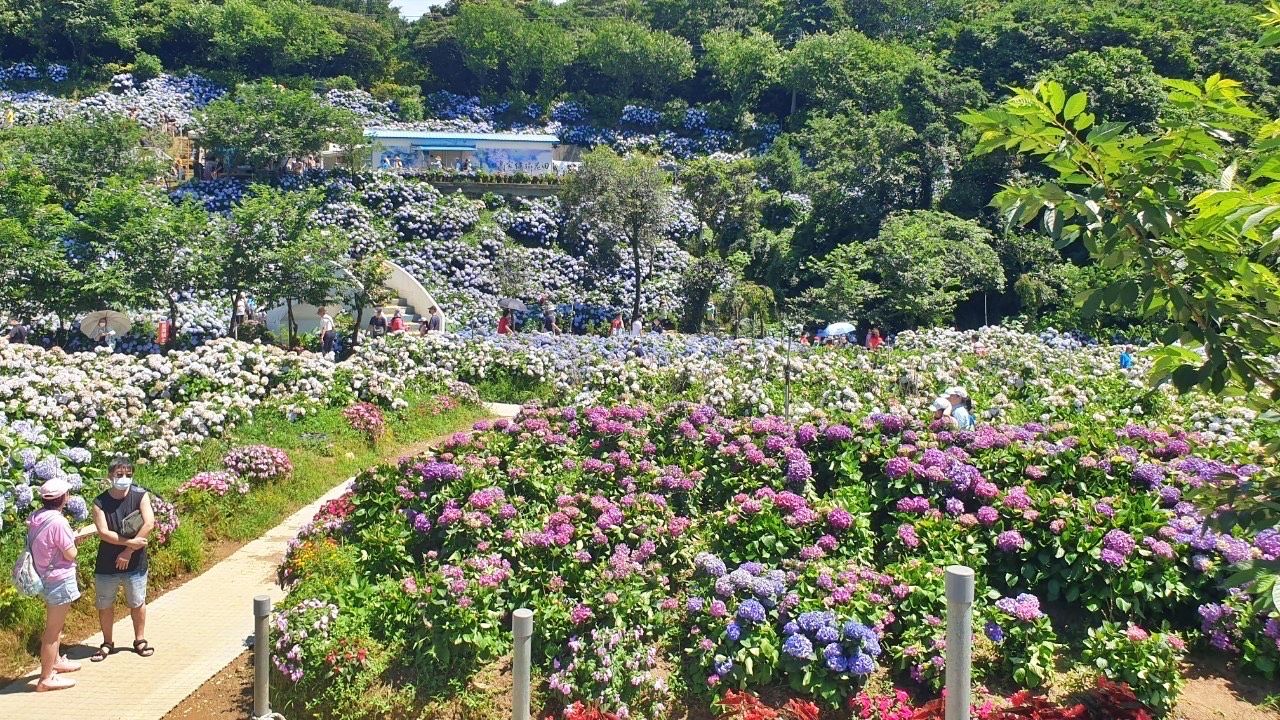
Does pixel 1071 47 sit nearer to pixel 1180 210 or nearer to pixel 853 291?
pixel 853 291

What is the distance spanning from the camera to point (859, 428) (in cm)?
767

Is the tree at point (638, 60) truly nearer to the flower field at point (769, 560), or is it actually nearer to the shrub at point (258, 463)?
the shrub at point (258, 463)

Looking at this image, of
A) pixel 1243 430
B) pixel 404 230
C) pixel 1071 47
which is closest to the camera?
pixel 1243 430

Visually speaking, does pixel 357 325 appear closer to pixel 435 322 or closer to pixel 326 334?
pixel 326 334

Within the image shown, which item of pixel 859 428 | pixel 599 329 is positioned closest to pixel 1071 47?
pixel 599 329

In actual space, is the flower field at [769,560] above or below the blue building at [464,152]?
below

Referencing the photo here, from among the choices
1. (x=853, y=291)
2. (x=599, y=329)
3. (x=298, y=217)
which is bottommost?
(x=599, y=329)

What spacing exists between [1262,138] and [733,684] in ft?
11.8

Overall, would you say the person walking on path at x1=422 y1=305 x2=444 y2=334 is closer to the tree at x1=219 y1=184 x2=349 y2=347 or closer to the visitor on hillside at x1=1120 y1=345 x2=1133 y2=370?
the tree at x1=219 y1=184 x2=349 y2=347

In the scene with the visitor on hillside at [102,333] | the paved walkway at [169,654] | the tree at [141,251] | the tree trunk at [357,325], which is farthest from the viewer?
the tree trunk at [357,325]

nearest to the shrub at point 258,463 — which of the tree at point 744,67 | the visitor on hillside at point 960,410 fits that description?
the visitor on hillside at point 960,410

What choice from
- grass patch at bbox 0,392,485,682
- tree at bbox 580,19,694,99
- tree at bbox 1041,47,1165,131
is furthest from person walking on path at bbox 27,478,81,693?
tree at bbox 580,19,694,99

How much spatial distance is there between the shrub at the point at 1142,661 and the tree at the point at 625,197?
62.7 feet

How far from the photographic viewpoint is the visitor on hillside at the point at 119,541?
20.3 feet
